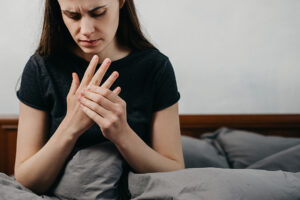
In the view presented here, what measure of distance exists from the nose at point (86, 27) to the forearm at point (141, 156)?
11.8 inches

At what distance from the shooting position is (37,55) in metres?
1.11

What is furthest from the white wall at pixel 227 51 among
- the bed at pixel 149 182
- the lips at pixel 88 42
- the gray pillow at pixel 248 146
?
the lips at pixel 88 42

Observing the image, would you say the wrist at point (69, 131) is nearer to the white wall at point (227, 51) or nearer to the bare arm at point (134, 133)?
the bare arm at point (134, 133)

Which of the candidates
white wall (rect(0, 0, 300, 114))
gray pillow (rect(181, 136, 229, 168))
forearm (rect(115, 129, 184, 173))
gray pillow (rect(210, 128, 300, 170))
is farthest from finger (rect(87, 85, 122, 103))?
white wall (rect(0, 0, 300, 114))

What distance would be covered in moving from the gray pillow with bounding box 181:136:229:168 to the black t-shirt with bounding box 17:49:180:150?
1.25 feet

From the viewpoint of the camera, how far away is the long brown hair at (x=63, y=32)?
1.08 metres

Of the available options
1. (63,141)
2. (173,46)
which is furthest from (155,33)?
(63,141)

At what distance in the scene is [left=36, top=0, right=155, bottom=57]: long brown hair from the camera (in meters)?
1.08

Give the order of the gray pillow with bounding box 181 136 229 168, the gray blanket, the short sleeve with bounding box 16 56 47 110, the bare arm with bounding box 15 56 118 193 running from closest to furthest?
the gray blanket
the bare arm with bounding box 15 56 118 193
the short sleeve with bounding box 16 56 47 110
the gray pillow with bounding box 181 136 229 168

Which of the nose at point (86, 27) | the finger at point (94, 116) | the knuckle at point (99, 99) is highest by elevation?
the nose at point (86, 27)

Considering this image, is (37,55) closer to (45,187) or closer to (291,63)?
(45,187)

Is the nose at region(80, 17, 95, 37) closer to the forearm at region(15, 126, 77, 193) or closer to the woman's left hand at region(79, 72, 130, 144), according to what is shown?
the woman's left hand at region(79, 72, 130, 144)

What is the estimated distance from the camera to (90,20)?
0.92 metres

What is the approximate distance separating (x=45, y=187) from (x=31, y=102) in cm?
27
